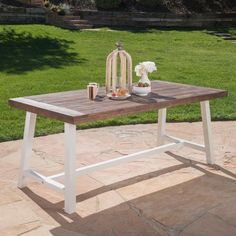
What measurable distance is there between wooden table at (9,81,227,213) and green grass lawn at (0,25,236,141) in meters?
1.54

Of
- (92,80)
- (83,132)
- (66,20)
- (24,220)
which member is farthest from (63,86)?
(66,20)

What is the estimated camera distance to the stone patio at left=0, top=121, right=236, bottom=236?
3.51 meters

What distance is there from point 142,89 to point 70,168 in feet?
3.27

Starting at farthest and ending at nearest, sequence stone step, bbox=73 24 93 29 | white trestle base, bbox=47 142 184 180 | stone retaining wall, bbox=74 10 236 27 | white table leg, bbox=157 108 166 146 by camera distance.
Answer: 1. stone retaining wall, bbox=74 10 236 27
2. stone step, bbox=73 24 93 29
3. white table leg, bbox=157 108 166 146
4. white trestle base, bbox=47 142 184 180

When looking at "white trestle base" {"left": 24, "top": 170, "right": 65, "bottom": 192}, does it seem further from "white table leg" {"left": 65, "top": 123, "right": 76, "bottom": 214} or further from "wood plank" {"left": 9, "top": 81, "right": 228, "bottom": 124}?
"wood plank" {"left": 9, "top": 81, "right": 228, "bottom": 124}

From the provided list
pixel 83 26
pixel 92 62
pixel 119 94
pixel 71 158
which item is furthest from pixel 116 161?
pixel 83 26

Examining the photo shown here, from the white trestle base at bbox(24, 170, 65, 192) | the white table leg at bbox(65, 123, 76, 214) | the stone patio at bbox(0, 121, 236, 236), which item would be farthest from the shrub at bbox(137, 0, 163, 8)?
the white table leg at bbox(65, 123, 76, 214)

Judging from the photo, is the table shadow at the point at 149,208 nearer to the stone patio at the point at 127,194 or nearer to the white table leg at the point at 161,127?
the stone patio at the point at 127,194

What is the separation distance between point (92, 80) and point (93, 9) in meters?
9.53

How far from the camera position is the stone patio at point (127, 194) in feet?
11.5

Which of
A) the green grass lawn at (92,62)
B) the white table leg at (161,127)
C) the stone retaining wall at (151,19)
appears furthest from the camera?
the stone retaining wall at (151,19)

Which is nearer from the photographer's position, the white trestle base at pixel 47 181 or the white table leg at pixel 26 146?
the white trestle base at pixel 47 181

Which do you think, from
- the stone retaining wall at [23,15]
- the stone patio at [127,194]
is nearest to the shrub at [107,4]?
the stone retaining wall at [23,15]

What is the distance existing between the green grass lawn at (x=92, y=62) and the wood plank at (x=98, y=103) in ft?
5.46
